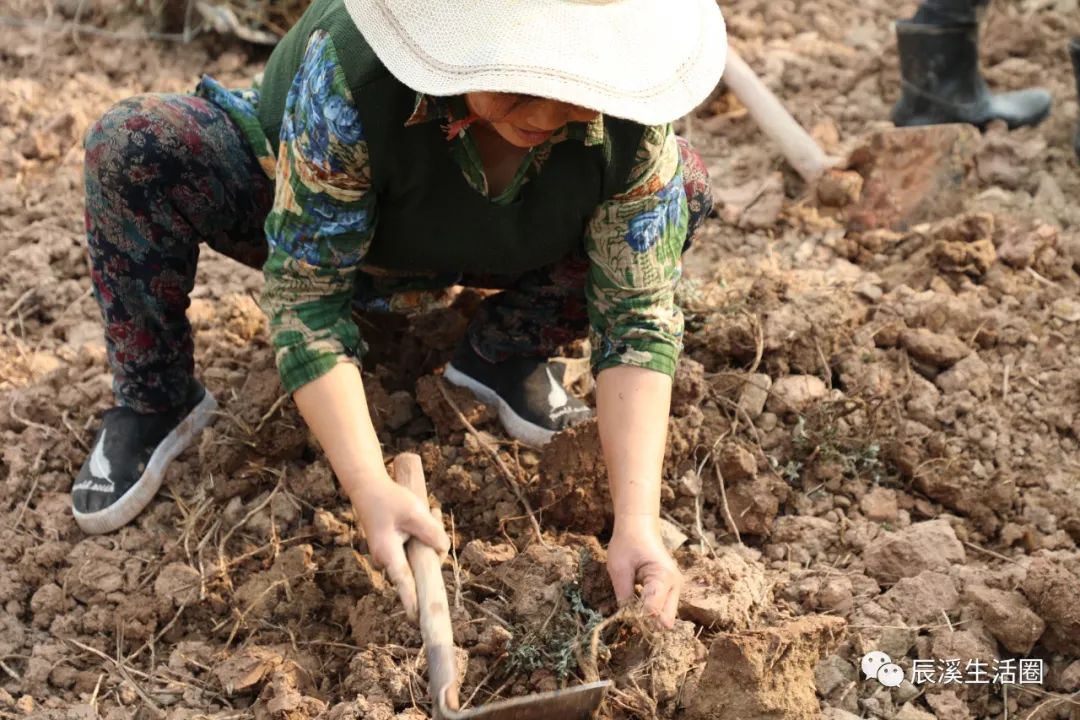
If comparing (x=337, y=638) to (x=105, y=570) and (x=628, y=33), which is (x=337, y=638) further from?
(x=628, y=33)

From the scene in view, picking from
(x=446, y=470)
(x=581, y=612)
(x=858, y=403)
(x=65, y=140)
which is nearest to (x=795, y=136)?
(x=858, y=403)

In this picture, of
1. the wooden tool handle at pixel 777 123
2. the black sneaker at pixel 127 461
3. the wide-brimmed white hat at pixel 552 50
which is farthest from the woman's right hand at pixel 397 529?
the wooden tool handle at pixel 777 123

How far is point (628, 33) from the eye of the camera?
150 cm

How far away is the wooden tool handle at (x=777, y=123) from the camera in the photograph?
10.3 feet

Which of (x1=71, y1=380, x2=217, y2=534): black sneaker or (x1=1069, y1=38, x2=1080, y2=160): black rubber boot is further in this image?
(x1=1069, y1=38, x2=1080, y2=160): black rubber boot

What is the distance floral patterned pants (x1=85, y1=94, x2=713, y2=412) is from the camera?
6.55 ft

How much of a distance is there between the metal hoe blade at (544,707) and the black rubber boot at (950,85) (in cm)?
234

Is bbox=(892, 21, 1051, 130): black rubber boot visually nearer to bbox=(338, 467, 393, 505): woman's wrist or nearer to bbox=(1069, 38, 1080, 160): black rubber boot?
bbox=(1069, 38, 1080, 160): black rubber boot

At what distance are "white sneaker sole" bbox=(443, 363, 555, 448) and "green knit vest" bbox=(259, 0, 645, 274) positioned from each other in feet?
1.01

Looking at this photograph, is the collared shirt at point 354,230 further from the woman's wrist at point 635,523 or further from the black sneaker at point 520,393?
the black sneaker at point 520,393

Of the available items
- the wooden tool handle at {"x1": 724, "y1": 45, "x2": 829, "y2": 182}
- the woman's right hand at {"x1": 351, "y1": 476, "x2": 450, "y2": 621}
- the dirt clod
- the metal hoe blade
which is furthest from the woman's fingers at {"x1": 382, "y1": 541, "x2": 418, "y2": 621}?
the wooden tool handle at {"x1": 724, "y1": 45, "x2": 829, "y2": 182}

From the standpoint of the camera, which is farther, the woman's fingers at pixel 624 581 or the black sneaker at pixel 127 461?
the black sneaker at pixel 127 461

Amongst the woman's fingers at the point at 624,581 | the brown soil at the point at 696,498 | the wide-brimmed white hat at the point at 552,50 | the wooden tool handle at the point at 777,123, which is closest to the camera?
the wide-brimmed white hat at the point at 552,50

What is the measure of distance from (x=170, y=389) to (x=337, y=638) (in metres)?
0.59
